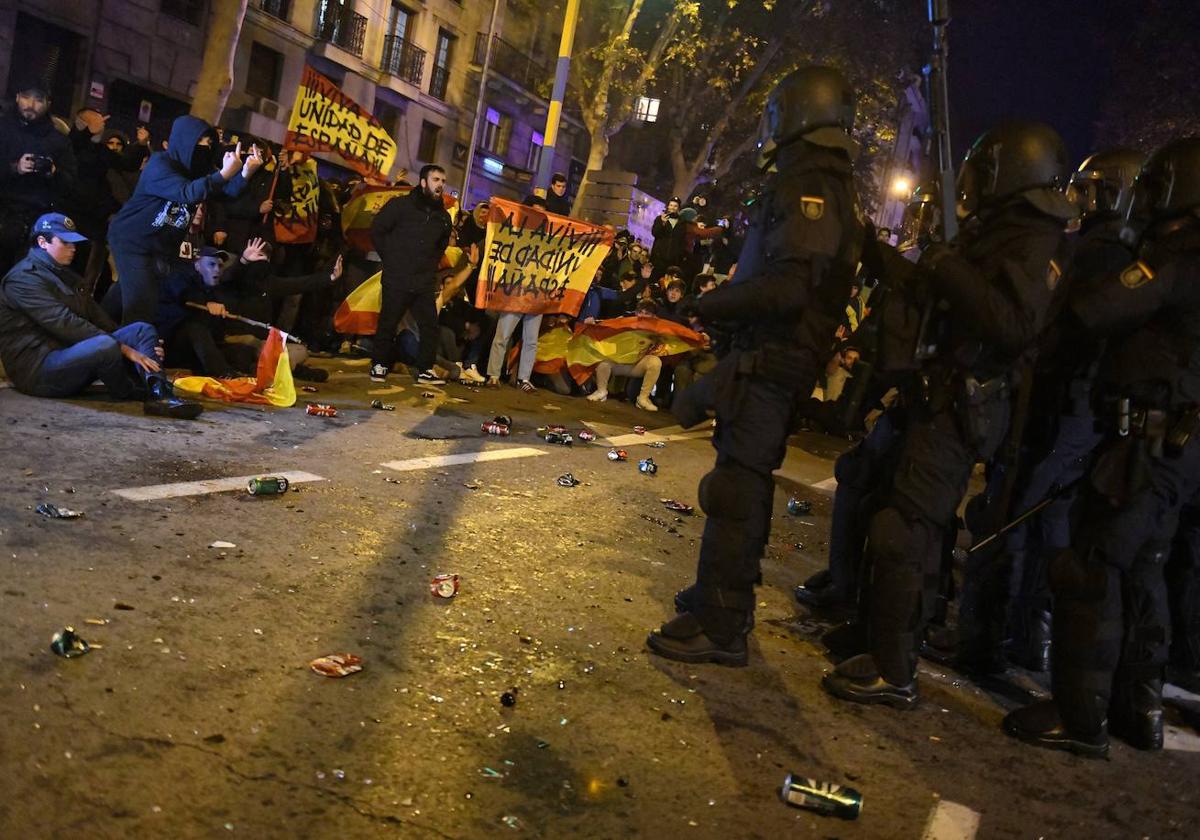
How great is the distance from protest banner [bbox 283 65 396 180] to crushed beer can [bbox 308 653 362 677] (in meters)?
9.50

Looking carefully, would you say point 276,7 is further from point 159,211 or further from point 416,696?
point 416,696

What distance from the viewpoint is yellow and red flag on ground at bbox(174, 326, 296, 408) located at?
7.91 metres

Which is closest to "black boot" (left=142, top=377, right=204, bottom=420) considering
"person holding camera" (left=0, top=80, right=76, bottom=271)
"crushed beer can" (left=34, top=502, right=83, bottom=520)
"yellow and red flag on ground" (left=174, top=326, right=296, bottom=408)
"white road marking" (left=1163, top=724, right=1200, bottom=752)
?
"yellow and red flag on ground" (left=174, top=326, right=296, bottom=408)

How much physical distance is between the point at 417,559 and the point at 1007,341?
2607mm

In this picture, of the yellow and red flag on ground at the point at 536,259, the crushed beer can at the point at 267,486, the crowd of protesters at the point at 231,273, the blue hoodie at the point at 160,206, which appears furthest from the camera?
the yellow and red flag on ground at the point at 536,259

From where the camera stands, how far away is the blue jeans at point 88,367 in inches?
272

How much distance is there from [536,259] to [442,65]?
32721 mm

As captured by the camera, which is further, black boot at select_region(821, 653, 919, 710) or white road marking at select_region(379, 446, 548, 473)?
white road marking at select_region(379, 446, 548, 473)

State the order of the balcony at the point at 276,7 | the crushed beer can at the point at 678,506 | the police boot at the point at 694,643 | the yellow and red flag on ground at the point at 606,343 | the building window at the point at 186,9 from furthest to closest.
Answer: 1. the balcony at the point at 276,7
2. the building window at the point at 186,9
3. the yellow and red flag on ground at the point at 606,343
4. the crushed beer can at the point at 678,506
5. the police boot at the point at 694,643

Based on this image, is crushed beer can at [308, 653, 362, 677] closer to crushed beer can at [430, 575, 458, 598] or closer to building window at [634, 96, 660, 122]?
crushed beer can at [430, 575, 458, 598]

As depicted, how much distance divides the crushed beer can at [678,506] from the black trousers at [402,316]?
15.6 feet

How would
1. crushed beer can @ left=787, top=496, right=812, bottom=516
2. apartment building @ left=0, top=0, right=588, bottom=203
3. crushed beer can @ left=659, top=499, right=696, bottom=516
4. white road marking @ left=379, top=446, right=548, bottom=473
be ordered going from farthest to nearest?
apartment building @ left=0, top=0, right=588, bottom=203 → crushed beer can @ left=787, top=496, right=812, bottom=516 → crushed beer can @ left=659, top=499, right=696, bottom=516 → white road marking @ left=379, top=446, right=548, bottom=473

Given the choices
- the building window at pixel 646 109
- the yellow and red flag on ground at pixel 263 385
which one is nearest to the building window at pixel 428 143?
the building window at pixel 646 109

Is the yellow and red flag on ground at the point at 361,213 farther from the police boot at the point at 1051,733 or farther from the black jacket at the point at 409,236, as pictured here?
the police boot at the point at 1051,733
